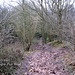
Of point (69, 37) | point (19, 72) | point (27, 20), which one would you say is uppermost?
point (27, 20)

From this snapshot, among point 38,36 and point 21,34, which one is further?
point 38,36

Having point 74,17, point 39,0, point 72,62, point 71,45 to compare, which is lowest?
point 72,62

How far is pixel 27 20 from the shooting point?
9547 millimetres

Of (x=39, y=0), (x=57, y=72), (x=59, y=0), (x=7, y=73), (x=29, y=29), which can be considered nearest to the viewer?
(x=57, y=72)

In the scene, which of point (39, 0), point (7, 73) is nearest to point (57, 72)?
point (7, 73)

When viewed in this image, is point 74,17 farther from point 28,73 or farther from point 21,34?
point 21,34

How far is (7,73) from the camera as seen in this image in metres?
4.13

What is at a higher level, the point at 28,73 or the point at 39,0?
the point at 39,0

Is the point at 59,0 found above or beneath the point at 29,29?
above

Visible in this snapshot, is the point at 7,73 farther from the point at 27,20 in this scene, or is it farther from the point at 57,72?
the point at 27,20

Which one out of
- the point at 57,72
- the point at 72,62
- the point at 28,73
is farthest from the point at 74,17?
the point at 28,73

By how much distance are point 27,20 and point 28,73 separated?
6.47 metres

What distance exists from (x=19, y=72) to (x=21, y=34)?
A: 551cm

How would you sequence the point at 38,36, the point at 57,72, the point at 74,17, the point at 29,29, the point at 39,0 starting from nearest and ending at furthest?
the point at 57,72, the point at 74,17, the point at 29,29, the point at 39,0, the point at 38,36
